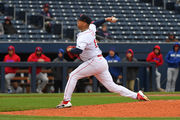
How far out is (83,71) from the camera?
808 centimetres

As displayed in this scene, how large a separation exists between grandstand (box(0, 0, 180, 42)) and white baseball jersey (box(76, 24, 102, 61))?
30.0 ft

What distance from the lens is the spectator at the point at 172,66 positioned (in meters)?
14.9

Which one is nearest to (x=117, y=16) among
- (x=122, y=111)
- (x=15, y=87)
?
(x=15, y=87)

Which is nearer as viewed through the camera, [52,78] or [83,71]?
[83,71]

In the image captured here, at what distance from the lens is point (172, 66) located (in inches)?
594

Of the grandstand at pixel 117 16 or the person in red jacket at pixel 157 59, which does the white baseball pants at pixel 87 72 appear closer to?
the person in red jacket at pixel 157 59

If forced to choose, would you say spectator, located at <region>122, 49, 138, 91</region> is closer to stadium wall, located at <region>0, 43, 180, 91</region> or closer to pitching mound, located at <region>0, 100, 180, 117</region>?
stadium wall, located at <region>0, 43, 180, 91</region>

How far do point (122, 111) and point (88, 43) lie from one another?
4.27 ft

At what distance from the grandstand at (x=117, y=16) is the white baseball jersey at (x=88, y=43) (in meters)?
9.14

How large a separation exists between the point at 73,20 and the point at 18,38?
3.14 metres

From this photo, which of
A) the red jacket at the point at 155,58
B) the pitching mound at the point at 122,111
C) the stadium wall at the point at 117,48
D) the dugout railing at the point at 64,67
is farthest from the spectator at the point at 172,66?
the pitching mound at the point at 122,111

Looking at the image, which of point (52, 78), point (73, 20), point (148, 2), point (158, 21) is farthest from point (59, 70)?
point (148, 2)

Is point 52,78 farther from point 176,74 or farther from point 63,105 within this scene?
point 63,105

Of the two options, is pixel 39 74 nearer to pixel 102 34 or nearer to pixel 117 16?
pixel 102 34
